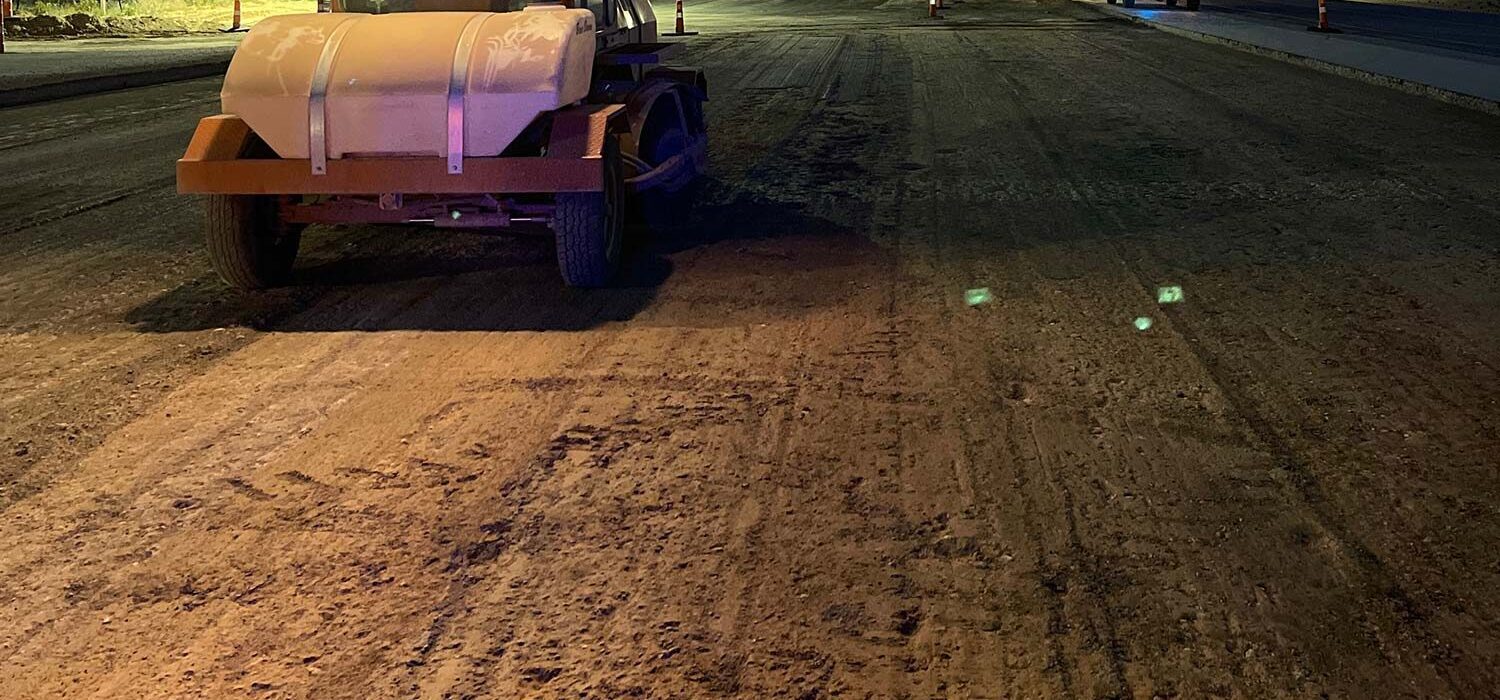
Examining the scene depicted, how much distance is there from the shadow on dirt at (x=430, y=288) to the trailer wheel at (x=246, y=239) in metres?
0.11

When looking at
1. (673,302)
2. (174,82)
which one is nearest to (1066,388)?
(673,302)

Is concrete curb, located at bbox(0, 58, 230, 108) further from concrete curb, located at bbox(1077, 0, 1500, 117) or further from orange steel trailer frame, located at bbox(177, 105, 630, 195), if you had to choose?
concrete curb, located at bbox(1077, 0, 1500, 117)

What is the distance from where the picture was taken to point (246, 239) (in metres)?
7.24

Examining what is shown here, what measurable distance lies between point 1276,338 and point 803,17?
103ft

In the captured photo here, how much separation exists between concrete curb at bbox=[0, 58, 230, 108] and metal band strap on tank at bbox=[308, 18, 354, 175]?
1077 cm

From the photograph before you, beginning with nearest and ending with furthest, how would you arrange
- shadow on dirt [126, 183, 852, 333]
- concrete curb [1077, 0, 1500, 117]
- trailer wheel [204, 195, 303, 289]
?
shadow on dirt [126, 183, 852, 333]
trailer wheel [204, 195, 303, 289]
concrete curb [1077, 0, 1500, 117]

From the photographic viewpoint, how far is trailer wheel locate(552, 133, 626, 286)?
23.7ft

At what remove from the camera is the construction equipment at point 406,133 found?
6.84 m

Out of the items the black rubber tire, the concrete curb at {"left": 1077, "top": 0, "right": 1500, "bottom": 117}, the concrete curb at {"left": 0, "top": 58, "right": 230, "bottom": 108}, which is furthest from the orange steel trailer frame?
the concrete curb at {"left": 1077, "top": 0, "right": 1500, "bottom": 117}

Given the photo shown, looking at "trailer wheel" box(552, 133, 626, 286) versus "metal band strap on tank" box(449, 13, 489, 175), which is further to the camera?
"trailer wheel" box(552, 133, 626, 286)

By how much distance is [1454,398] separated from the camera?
5727 millimetres

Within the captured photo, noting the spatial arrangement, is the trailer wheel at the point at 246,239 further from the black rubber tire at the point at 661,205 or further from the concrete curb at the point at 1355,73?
the concrete curb at the point at 1355,73

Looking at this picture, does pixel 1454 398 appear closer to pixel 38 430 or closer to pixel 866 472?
pixel 866 472

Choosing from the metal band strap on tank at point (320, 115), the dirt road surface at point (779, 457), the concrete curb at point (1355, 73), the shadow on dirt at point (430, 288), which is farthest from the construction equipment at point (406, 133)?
the concrete curb at point (1355, 73)
